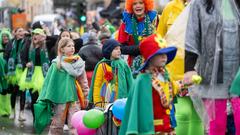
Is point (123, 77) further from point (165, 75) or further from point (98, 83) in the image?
point (165, 75)

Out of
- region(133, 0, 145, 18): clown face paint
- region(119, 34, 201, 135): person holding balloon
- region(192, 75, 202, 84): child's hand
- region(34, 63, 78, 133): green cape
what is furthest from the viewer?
region(34, 63, 78, 133): green cape

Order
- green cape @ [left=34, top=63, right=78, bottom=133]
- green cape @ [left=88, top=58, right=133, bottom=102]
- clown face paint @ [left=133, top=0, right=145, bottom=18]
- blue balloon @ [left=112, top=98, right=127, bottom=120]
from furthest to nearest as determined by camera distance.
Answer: green cape @ [left=34, top=63, right=78, bottom=133] < clown face paint @ [left=133, top=0, right=145, bottom=18] < green cape @ [left=88, top=58, right=133, bottom=102] < blue balloon @ [left=112, top=98, right=127, bottom=120]

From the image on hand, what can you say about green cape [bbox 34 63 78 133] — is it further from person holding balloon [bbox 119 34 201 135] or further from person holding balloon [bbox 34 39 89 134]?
person holding balloon [bbox 119 34 201 135]

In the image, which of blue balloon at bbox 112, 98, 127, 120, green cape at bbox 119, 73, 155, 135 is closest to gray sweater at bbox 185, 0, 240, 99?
green cape at bbox 119, 73, 155, 135

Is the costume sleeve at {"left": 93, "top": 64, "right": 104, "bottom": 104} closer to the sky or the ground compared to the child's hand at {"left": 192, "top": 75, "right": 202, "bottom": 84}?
closer to the ground

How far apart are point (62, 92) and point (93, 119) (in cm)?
258

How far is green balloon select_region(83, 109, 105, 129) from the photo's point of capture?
8906 mm

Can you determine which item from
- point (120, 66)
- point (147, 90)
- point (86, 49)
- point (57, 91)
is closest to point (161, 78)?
point (147, 90)

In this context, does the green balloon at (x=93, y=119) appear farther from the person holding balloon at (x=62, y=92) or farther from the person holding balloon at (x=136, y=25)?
the person holding balloon at (x=62, y=92)

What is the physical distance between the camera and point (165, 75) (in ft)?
25.2

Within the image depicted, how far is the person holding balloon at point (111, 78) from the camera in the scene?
10211mm

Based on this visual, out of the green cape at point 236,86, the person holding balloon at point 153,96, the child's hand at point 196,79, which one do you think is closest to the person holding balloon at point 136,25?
the person holding balloon at point 153,96

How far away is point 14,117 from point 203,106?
8983mm

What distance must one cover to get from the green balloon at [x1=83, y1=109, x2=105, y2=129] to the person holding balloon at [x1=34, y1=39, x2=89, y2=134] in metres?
2.35
